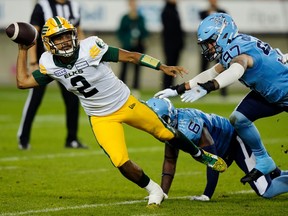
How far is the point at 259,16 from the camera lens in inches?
729

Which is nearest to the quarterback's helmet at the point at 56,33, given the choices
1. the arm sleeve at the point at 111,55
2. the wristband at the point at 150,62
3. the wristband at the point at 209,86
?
the arm sleeve at the point at 111,55

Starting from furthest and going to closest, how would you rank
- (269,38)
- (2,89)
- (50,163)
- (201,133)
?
1. (269,38)
2. (2,89)
3. (50,163)
4. (201,133)

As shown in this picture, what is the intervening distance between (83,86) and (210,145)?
43.0 inches

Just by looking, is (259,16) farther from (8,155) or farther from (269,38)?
(8,155)

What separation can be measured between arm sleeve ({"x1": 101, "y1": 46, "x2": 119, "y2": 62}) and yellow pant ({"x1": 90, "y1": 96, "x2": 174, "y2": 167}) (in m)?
0.31

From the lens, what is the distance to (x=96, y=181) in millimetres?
7797

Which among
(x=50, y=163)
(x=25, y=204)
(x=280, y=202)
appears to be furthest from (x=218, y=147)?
(x=50, y=163)

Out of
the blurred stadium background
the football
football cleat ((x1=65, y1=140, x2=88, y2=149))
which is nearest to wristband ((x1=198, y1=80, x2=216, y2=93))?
the football

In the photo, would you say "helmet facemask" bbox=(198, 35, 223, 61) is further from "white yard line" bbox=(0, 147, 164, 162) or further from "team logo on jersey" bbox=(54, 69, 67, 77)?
"white yard line" bbox=(0, 147, 164, 162)

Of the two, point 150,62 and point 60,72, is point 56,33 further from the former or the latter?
point 150,62

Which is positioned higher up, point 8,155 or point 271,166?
point 271,166

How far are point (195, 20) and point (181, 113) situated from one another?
11.5 metres

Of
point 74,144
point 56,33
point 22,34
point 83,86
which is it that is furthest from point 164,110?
point 74,144

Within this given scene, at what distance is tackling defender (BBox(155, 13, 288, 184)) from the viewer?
6.36 metres
